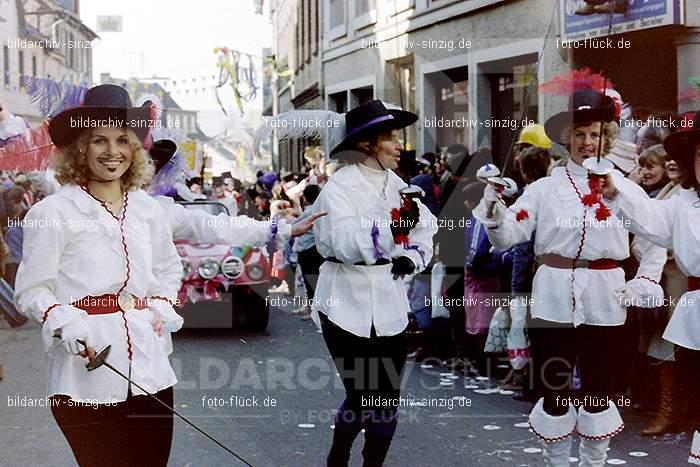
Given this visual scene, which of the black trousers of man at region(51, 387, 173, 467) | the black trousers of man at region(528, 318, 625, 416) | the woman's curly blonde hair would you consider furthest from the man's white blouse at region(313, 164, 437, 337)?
the black trousers of man at region(51, 387, 173, 467)

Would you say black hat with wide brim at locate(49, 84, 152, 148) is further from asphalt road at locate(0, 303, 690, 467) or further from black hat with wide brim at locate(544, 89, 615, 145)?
asphalt road at locate(0, 303, 690, 467)

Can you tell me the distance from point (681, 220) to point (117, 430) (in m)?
2.60

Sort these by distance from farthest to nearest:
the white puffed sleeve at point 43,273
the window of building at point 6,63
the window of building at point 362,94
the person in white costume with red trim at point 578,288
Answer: the window of building at point 6,63 < the window of building at point 362,94 < the person in white costume with red trim at point 578,288 < the white puffed sleeve at point 43,273

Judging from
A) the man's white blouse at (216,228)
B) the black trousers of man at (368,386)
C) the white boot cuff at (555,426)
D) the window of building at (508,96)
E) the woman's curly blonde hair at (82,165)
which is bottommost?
the white boot cuff at (555,426)

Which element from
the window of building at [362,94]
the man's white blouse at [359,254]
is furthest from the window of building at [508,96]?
the man's white blouse at [359,254]

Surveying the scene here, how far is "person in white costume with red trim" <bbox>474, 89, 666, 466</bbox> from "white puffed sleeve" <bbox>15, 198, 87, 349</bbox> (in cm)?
215

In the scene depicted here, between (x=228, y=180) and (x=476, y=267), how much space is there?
487 inches

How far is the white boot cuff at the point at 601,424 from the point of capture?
4.87 meters

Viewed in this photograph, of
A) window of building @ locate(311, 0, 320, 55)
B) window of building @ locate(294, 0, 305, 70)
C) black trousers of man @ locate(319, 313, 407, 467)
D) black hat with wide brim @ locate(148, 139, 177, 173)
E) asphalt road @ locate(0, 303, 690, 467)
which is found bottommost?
asphalt road @ locate(0, 303, 690, 467)

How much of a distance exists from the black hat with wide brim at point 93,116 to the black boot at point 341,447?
1.93m

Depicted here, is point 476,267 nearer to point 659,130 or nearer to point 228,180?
point 659,130

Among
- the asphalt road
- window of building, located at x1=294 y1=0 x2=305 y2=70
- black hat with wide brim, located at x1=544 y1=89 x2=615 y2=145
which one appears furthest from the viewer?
window of building, located at x1=294 y1=0 x2=305 y2=70

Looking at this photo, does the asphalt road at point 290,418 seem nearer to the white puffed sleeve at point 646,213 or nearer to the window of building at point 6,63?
the white puffed sleeve at point 646,213

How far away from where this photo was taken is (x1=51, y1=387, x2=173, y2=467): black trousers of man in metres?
3.54
